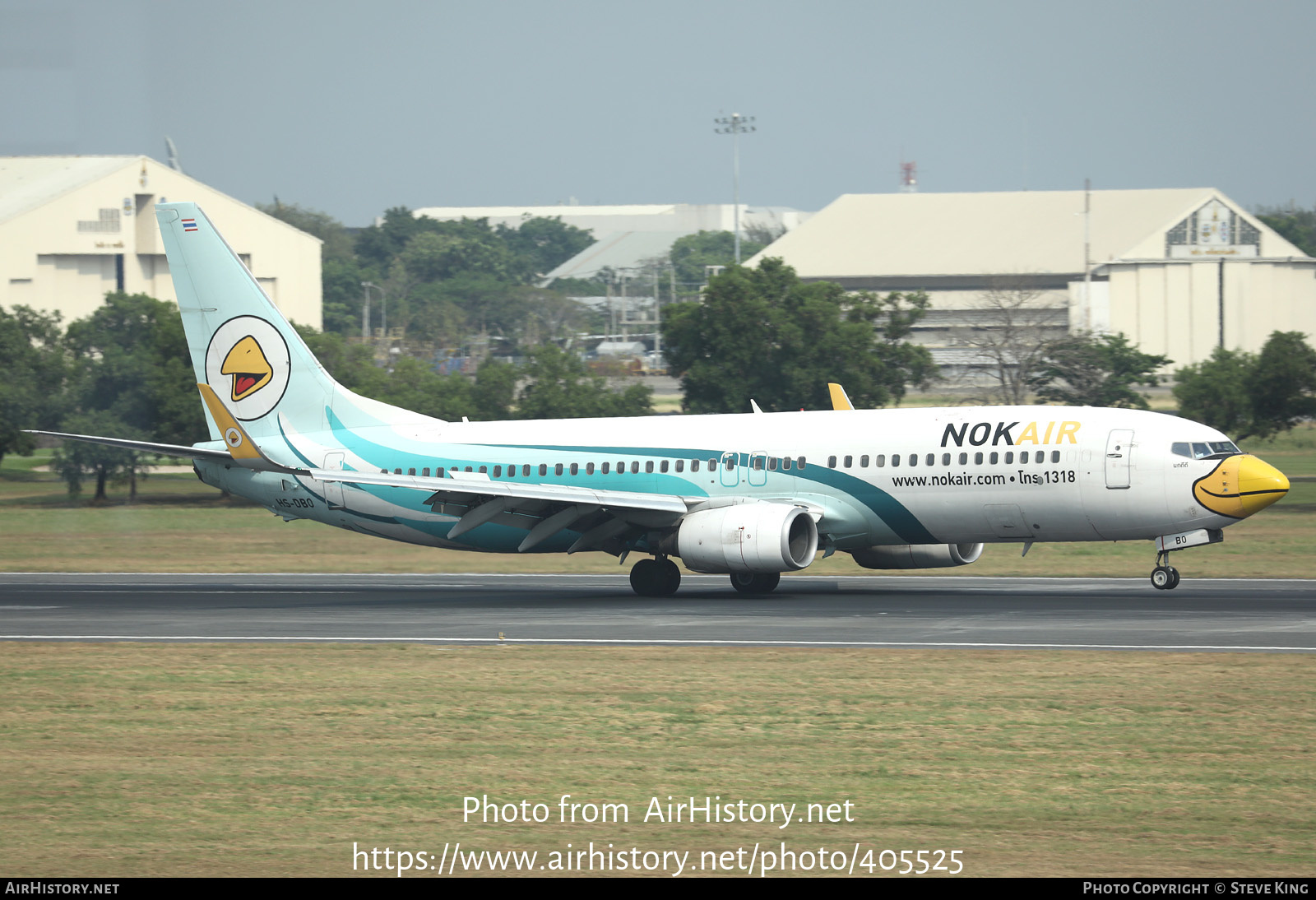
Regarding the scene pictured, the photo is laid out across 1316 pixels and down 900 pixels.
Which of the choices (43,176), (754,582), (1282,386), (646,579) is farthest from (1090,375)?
(43,176)

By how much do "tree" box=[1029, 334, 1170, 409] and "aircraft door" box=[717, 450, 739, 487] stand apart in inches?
1567

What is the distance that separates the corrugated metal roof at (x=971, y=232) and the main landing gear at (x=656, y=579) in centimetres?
11615

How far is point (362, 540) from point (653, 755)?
36.7 meters

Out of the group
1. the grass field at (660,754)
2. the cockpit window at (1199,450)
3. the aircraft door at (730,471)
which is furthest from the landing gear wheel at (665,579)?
the cockpit window at (1199,450)

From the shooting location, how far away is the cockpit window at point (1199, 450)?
29797 mm

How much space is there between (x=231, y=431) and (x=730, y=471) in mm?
12288

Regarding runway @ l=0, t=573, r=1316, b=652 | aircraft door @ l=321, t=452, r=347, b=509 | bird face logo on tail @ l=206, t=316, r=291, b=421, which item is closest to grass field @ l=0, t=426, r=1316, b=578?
runway @ l=0, t=573, r=1316, b=652

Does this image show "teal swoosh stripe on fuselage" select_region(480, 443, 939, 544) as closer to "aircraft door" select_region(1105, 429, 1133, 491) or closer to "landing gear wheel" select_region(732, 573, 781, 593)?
"landing gear wheel" select_region(732, 573, 781, 593)

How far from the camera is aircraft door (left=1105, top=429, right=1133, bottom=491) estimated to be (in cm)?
2991

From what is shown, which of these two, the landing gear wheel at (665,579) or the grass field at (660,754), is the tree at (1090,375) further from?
the grass field at (660,754)

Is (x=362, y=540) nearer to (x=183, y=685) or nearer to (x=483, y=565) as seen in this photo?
(x=483, y=565)
